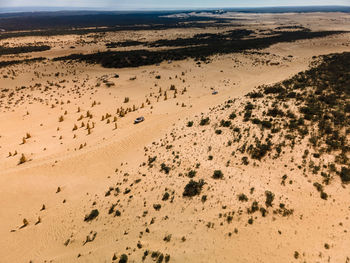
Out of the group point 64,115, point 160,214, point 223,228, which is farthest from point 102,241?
point 64,115

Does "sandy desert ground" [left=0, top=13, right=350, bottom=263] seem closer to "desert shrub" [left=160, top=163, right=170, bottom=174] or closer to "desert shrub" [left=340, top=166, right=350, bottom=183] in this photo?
"desert shrub" [left=160, top=163, right=170, bottom=174]

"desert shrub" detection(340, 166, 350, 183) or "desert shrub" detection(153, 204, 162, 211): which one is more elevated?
"desert shrub" detection(340, 166, 350, 183)

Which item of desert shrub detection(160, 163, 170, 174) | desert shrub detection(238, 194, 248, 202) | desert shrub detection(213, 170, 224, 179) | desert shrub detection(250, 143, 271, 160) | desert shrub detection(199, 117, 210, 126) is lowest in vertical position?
desert shrub detection(238, 194, 248, 202)

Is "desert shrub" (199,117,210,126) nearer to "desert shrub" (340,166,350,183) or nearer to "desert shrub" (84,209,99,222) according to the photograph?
"desert shrub" (340,166,350,183)

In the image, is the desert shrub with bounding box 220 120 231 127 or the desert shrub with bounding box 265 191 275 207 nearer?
the desert shrub with bounding box 265 191 275 207

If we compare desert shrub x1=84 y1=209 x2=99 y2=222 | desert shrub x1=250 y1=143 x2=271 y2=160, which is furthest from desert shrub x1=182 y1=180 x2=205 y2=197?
desert shrub x1=84 y1=209 x2=99 y2=222

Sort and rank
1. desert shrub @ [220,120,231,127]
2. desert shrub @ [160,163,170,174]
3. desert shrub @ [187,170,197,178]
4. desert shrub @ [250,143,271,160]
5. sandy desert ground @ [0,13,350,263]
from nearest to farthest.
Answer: sandy desert ground @ [0,13,350,263], desert shrub @ [187,170,197,178], desert shrub @ [160,163,170,174], desert shrub @ [250,143,271,160], desert shrub @ [220,120,231,127]

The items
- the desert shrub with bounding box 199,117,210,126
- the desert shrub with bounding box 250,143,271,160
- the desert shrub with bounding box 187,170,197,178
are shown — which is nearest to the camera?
the desert shrub with bounding box 187,170,197,178

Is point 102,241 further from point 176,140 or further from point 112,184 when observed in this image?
point 176,140

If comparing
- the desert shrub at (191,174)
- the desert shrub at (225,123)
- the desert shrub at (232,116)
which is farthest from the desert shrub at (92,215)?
the desert shrub at (232,116)
